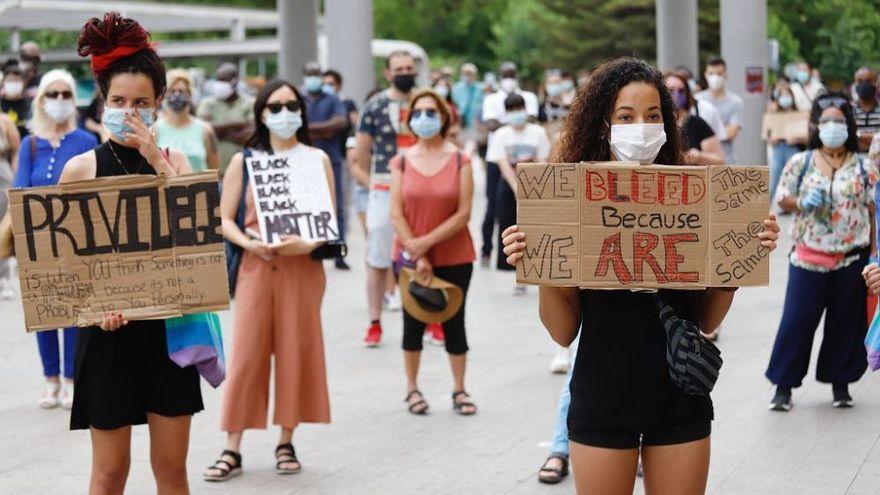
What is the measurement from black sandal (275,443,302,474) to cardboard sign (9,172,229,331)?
2.58 meters

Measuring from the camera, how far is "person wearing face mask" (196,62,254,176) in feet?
48.1

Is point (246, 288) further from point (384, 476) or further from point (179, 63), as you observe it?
point (179, 63)

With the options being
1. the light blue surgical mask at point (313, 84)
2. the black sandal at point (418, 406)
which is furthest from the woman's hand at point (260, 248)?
the light blue surgical mask at point (313, 84)

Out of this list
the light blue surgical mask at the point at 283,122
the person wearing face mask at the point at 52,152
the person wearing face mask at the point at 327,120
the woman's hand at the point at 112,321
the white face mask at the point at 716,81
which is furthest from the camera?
the white face mask at the point at 716,81

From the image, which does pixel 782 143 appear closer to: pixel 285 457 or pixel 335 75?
pixel 335 75

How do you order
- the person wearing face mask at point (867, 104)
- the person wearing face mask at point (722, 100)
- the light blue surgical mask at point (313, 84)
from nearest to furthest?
→ the person wearing face mask at point (867, 104)
the person wearing face mask at point (722, 100)
the light blue surgical mask at point (313, 84)

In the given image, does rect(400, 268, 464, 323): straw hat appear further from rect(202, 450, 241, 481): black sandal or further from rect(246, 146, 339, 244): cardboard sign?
rect(202, 450, 241, 481): black sandal

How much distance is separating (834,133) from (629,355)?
4821mm

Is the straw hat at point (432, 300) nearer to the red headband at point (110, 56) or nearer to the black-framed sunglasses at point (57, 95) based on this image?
the black-framed sunglasses at point (57, 95)

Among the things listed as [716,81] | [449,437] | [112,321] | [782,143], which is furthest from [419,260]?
[782,143]

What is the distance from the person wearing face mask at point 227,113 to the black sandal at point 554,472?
7.78m

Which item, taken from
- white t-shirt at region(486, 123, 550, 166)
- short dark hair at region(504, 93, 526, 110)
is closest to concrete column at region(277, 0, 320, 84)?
white t-shirt at region(486, 123, 550, 166)

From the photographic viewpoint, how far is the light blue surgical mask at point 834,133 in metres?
8.84

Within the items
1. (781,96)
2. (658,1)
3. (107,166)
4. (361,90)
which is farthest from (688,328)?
(658,1)
